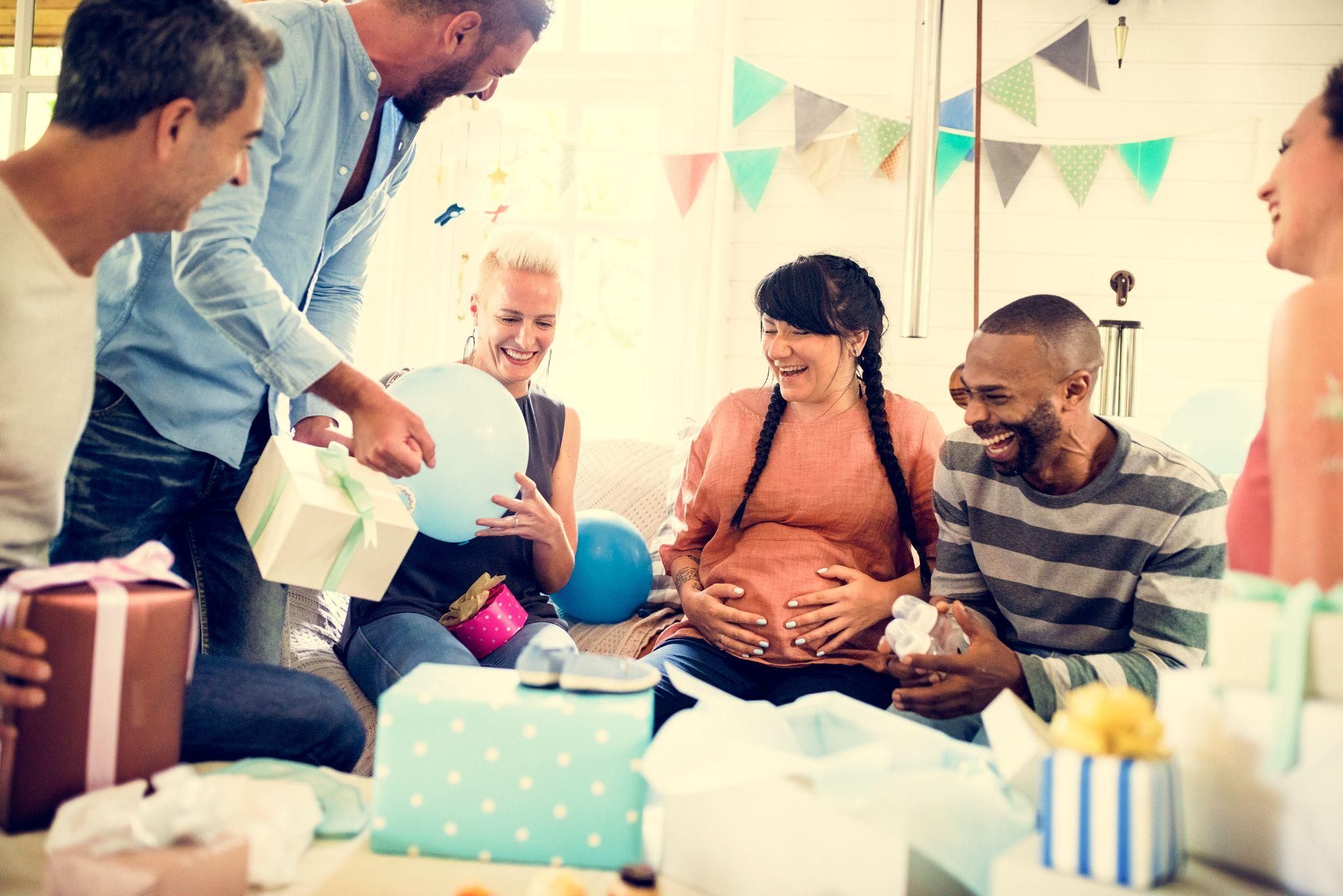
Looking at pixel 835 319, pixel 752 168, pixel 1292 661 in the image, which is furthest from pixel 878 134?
pixel 1292 661

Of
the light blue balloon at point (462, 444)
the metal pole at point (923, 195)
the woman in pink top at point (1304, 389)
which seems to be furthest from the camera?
the metal pole at point (923, 195)

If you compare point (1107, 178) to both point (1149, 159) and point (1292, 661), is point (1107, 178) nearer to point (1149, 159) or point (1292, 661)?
point (1149, 159)

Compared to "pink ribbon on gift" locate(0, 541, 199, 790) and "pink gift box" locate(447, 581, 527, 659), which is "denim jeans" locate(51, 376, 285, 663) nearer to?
"pink gift box" locate(447, 581, 527, 659)

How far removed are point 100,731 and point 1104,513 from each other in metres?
1.30

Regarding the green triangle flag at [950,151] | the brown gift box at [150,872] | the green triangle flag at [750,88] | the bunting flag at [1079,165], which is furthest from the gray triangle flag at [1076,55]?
the brown gift box at [150,872]

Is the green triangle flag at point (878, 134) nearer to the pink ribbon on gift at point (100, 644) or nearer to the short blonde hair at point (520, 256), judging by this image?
the short blonde hair at point (520, 256)

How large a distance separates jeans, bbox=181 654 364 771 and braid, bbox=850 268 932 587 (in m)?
1.07

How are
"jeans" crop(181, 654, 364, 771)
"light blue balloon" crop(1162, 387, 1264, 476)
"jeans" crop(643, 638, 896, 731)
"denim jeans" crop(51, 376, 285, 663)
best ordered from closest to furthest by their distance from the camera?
1. "jeans" crop(181, 654, 364, 771)
2. "denim jeans" crop(51, 376, 285, 663)
3. "jeans" crop(643, 638, 896, 731)
4. "light blue balloon" crop(1162, 387, 1264, 476)

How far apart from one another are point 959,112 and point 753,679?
222cm

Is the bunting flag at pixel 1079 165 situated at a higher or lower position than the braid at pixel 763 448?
higher

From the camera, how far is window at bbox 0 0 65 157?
3.39 metres

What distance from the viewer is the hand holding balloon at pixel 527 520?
1.95m

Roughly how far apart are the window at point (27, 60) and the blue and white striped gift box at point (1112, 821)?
3.73 metres

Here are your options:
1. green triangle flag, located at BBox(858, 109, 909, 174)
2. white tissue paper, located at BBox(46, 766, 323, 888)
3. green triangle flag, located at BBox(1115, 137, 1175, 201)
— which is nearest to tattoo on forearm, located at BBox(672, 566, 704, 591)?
white tissue paper, located at BBox(46, 766, 323, 888)
